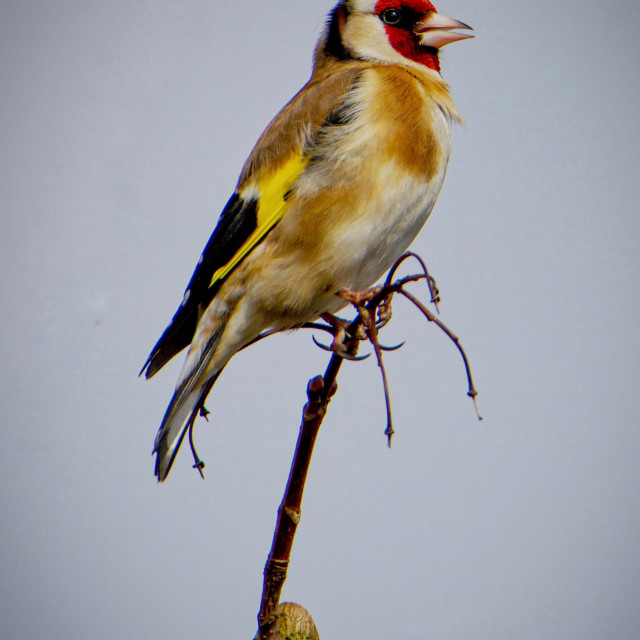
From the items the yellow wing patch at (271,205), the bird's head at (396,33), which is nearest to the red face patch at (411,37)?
the bird's head at (396,33)

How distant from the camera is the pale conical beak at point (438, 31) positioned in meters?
2.79

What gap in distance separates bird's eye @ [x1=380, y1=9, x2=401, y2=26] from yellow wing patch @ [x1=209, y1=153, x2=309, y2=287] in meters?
0.83

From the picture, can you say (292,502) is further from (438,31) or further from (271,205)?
(438,31)

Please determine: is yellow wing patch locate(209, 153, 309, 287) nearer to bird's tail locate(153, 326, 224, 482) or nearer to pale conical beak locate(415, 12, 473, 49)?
bird's tail locate(153, 326, 224, 482)

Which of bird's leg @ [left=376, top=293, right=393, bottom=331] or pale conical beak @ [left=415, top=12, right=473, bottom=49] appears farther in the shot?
pale conical beak @ [left=415, top=12, right=473, bottom=49]

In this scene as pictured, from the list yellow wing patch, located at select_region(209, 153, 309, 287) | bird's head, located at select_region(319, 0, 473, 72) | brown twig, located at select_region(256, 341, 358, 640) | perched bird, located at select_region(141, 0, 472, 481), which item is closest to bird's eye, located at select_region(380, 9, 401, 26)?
bird's head, located at select_region(319, 0, 473, 72)

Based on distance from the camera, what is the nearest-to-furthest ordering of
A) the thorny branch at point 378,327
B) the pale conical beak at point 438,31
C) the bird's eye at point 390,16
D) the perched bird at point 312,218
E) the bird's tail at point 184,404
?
the thorny branch at point 378,327 < the bird's tail at point 184,404 < the perched bird at point 312,218 < the pale conical beak at point 438,31 < the bird's eye at point 390,16

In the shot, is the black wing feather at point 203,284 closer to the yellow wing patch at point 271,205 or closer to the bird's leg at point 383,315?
the yellow wing patch at point 271,205

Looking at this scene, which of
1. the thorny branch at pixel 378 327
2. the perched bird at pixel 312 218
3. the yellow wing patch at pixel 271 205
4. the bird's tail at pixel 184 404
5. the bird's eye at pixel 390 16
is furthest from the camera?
the bird's eye at pixel 390 16

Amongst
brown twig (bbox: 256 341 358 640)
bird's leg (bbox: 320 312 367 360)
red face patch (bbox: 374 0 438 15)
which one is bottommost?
brown twig (bbox: 256 341 358 640)

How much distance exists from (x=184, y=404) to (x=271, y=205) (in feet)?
2.34

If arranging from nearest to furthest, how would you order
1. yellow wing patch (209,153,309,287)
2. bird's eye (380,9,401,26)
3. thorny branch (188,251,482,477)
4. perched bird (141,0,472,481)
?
thorny branch (188,251,482,477) → perched bird (141,0,472,481) → yellow wing patch (209,153,309,287) → bird's eye (380,9,401,26)

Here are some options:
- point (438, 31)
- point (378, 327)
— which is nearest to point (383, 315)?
point (378, 327)

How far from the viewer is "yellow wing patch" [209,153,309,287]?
246cm
